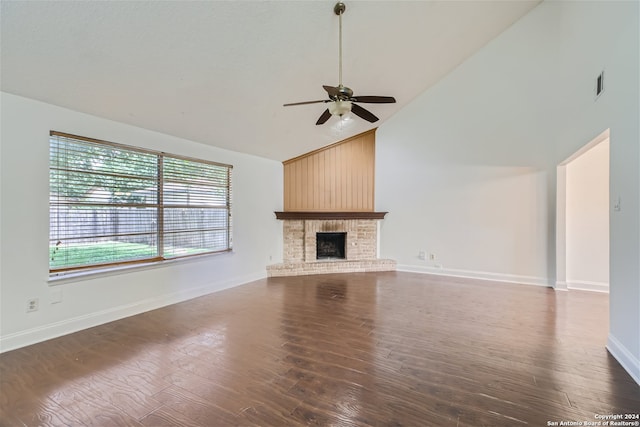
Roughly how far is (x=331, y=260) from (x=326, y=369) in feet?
12.3

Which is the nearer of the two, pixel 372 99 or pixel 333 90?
pixel 333 90

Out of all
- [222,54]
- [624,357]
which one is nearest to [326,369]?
[624,357]

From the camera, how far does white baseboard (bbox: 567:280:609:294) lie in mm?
4305

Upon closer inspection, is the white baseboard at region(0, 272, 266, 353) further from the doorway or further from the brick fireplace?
the doorway

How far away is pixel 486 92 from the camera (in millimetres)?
4941

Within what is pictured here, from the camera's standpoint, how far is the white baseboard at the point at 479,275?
470cm

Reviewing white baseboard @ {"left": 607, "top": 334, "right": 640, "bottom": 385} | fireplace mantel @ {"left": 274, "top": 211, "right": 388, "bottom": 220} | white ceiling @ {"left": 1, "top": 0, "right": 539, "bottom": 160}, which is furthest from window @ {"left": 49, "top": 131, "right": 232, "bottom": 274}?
white baseboard @ {"left": 607, "top": 334, "right": 640, "bottom": 385}

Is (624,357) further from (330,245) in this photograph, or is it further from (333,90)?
(330,245)

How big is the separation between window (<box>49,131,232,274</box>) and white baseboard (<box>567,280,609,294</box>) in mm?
5691

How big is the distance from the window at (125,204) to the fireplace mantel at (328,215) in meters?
1.45

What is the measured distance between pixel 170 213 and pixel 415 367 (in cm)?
347

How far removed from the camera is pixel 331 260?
19.5 ft

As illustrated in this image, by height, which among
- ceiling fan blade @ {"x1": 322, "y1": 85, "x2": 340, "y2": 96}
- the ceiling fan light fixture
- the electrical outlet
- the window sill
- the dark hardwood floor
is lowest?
the dark hardwood floor

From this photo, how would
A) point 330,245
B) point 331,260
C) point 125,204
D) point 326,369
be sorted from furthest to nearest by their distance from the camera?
point 330,245 → point 331,260 → point 125,204 → point 326,369
